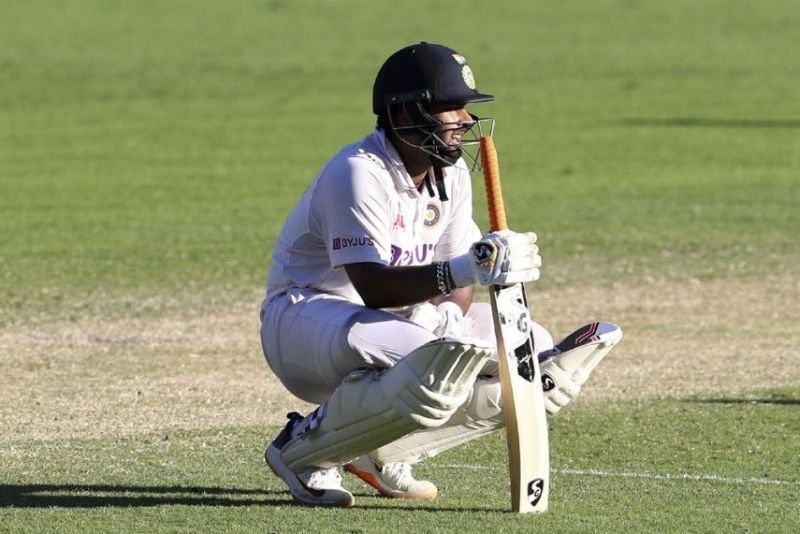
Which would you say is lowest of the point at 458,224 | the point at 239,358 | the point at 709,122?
the point at 709,122

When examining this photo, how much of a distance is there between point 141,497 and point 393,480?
94 centimetres

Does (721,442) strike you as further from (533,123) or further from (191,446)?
(533,123)

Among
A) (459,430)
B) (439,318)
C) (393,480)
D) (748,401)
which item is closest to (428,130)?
(439,318)

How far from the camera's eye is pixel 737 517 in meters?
6.25

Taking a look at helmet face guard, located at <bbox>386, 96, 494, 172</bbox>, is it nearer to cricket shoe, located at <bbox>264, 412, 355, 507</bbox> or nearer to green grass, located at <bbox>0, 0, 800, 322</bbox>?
cricket shoe, located at <bbox>264, 412, 355, 507</bbox>

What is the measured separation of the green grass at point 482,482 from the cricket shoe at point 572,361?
408 millimetres

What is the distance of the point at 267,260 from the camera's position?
14.3 m

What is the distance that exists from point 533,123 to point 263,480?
65.0 ft

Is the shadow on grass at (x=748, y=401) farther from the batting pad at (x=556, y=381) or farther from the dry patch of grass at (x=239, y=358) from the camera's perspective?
the batting pad at (x=556, y=381)

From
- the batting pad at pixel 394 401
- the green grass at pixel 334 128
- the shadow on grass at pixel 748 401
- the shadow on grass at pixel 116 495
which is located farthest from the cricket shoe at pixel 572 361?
the green grass at pixel 334 128

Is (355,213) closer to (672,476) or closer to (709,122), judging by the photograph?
(672,476)

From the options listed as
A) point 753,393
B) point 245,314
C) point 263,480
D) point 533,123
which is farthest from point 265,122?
point 263,480

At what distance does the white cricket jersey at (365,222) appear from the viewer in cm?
629

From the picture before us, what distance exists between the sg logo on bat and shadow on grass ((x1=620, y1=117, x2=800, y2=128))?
66.3 feet
